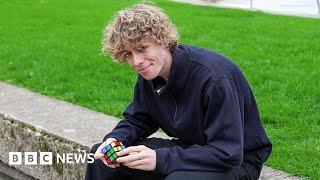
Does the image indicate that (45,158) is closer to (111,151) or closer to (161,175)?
(111,151)

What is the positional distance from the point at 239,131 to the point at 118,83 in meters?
3.20

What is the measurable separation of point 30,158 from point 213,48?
10.8ft

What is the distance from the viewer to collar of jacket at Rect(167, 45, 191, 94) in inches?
102

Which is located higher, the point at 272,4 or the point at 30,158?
the point at 30,158

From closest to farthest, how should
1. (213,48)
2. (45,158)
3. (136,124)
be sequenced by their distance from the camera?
(136,124), (45,158), (213,48)

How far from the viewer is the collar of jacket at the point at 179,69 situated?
8.48 feet

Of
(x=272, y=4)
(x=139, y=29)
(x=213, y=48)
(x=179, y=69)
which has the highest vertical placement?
(x=139, y=29)

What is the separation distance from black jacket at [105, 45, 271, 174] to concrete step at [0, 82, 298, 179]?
2.40 ft

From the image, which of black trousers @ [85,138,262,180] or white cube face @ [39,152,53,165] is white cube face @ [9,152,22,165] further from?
black trousers @ [85,138,262,180]

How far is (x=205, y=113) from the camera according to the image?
2.57m

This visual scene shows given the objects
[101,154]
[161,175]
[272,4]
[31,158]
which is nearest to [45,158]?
[31,158]

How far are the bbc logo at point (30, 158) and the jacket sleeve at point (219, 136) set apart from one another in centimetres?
156

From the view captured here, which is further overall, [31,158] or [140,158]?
[31,158]

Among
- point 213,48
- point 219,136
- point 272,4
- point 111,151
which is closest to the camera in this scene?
point 219,136
